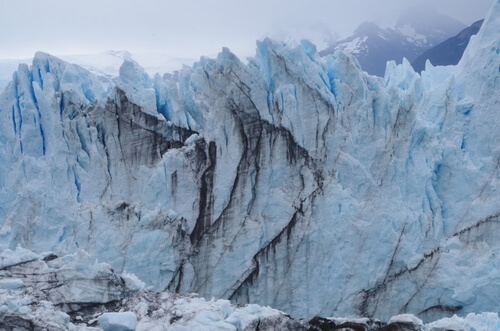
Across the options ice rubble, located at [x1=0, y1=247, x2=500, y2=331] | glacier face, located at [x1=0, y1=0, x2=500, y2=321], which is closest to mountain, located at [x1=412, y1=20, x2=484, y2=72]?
glacier face, located at [x1=0, y1=0, x2=500, y2=321]

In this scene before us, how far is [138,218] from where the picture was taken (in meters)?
10.6

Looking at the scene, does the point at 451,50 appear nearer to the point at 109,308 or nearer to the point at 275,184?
the point at 275,184

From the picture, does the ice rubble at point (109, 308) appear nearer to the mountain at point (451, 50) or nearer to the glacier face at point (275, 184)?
the glacier face at point (275, 184)

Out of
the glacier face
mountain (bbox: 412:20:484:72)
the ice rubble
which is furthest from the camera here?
mountain (bbox: 412:20:484:72)

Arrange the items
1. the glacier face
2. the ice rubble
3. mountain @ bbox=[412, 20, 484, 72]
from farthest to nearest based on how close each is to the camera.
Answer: mountain @ bbox=[412, 20, 484, 72] < the glacier face < the ice rubble

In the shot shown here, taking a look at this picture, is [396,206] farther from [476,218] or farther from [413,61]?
[413,61]

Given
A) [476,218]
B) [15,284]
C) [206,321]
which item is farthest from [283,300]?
[15,284]

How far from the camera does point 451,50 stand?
22.9 metres

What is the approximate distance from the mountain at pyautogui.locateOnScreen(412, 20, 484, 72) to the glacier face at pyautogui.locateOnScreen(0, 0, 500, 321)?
1172 centimetres

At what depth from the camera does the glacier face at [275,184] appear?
34.2 feet

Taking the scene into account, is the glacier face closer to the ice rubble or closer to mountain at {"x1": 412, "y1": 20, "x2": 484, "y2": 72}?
the ice rubble

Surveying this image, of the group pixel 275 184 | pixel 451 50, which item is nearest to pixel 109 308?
pixel 275 184

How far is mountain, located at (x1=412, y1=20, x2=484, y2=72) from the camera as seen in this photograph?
22688 millimetres

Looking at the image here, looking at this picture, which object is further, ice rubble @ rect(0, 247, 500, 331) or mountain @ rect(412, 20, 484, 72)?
mountain @ rect(412, 20, 484, 72)
